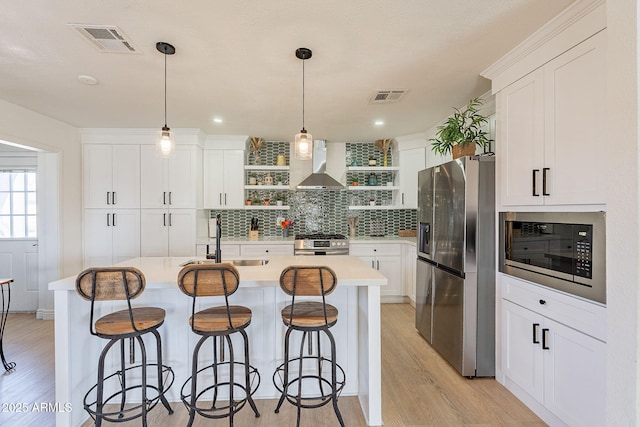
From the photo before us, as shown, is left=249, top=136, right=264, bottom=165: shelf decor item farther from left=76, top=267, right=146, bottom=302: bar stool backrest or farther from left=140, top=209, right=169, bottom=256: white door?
left=76, top=267, right=146, bottom=302: bar stool backrest

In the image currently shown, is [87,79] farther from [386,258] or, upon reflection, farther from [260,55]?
[386,258]

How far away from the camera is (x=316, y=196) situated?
516 cm

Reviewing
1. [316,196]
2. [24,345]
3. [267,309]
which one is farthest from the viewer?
[316,196]

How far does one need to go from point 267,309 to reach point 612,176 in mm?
1989

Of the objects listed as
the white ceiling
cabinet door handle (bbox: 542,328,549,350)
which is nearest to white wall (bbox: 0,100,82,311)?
the white ceiling

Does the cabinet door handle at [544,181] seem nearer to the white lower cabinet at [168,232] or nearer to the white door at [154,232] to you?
the white lower cabinet at [168,232]

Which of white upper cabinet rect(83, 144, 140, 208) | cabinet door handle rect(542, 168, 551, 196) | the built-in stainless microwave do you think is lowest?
the built-in stainless microwave

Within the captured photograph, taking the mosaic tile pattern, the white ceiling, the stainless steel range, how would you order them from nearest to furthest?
the white ceiling
the stainless steel range
the mosaic tile pattern

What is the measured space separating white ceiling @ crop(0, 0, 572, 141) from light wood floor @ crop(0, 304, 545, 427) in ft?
8.17

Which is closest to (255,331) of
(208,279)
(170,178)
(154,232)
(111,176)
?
(208,279)

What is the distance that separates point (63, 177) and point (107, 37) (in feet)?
9.15

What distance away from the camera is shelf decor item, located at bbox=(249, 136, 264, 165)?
4.77 metres

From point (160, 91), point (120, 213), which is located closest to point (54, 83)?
point (160, 91)

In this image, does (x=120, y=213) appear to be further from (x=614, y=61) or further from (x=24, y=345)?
(x=614, y=61)
